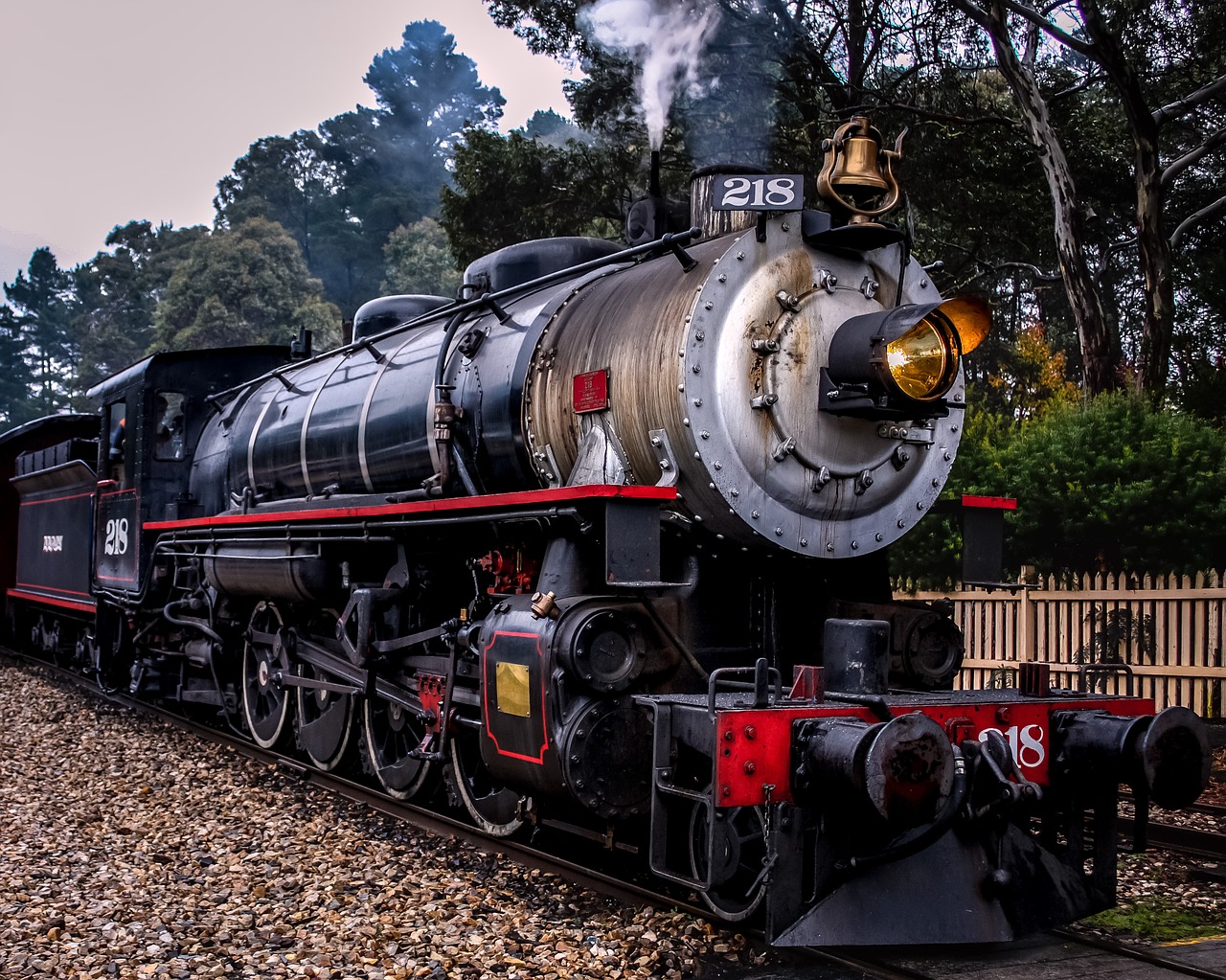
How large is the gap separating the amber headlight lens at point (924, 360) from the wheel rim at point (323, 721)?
153 inches

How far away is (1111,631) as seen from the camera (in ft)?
34.8

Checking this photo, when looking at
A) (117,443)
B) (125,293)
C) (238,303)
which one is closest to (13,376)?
(125,293)

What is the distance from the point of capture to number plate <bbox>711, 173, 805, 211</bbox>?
4730mm

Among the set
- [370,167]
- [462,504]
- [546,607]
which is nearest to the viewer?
[546,607]

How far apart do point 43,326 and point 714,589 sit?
223 ft

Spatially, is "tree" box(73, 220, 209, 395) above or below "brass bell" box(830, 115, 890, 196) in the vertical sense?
above

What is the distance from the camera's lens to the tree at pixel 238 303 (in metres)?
40.9

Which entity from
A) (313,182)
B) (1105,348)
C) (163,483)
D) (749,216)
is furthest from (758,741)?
(313,182)

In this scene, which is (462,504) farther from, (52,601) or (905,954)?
(52,601)

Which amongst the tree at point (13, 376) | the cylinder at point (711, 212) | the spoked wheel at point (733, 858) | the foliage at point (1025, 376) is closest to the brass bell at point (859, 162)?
the cylinder at point (711, 212)

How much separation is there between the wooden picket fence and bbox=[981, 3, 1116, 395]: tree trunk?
144 inches

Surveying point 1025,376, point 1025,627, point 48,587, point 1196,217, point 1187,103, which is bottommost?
point 1025,627

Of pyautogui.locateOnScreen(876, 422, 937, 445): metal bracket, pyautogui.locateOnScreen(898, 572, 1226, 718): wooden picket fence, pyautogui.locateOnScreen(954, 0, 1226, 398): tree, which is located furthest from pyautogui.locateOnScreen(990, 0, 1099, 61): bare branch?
pyautogui.locateOnScreen(876, 422, 937, 445): metal bracket

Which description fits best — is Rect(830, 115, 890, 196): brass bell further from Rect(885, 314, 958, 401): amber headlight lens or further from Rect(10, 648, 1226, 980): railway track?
Rect(10, 648, 1226, 980): railway track
